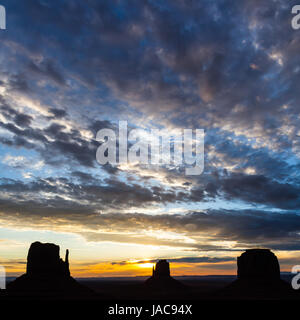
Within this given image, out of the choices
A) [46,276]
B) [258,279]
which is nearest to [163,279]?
[258,279]

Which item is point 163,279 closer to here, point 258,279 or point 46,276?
point 258,279

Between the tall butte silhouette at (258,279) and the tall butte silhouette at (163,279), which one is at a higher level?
the tall butte silhouette at (258,279)

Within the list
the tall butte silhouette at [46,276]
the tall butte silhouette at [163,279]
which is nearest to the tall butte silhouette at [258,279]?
the tall butte silhouette at [163,279]

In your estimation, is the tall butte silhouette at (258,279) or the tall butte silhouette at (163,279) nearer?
the tall butte silhouette at (258,279)

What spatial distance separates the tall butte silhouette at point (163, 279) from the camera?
414ft

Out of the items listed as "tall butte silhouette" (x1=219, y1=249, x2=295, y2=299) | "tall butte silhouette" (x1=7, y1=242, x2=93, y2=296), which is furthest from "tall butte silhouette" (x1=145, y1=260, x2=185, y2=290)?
"tall butte silhouette" (x1=7, y1=242, x2=93, y2=296)

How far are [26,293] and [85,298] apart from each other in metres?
14.4

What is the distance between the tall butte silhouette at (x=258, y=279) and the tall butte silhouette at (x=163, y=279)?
135 ft

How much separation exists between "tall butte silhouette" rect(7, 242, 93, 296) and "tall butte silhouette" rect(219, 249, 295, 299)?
1655 inches

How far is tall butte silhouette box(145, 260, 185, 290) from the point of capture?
126250 mm

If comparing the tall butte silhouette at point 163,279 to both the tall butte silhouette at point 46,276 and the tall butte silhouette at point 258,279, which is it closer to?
the tall butte silhouette at point 258,279
